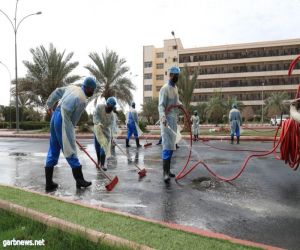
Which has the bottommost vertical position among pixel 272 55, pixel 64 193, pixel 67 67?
pixel 64 193

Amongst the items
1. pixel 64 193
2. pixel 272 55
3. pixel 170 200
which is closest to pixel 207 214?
pixel 170 200

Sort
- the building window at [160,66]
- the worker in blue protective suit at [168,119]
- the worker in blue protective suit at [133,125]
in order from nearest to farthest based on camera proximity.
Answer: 1. the worker in blue protective suit at [168,119]
2. the worker in blue protective suit at [133,125]
3. the building window at [160,66]

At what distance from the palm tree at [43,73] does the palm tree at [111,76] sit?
2.28 metres

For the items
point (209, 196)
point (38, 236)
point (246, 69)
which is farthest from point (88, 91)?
point (246, 69)

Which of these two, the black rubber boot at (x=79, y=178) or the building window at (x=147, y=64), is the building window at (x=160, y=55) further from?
the black rubber boot at (x=79, y=178)

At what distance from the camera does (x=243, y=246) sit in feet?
10.3

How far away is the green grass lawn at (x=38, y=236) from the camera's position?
3.22 meters

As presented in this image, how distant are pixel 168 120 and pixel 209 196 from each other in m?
1.73

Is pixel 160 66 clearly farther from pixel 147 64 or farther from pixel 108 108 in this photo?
pixel 108 108

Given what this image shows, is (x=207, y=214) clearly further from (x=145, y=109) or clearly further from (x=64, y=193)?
(x=145, y=109)

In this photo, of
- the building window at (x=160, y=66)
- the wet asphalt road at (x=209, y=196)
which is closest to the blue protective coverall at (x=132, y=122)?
the wet asphalt road at (x=209, y=196)

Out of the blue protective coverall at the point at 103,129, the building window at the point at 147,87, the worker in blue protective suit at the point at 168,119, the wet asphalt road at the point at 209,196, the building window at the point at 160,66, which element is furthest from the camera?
the building window at the point at 147,87

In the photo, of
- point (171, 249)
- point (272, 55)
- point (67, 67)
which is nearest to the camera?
point (171, 249)

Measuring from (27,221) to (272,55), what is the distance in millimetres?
69052
